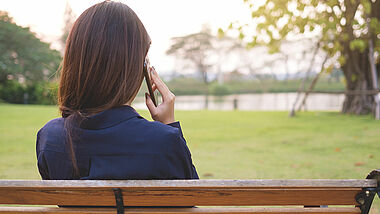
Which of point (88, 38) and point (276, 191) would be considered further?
point (88, 38)

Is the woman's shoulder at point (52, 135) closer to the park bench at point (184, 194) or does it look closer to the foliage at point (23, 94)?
the park bench at point (184, 194)

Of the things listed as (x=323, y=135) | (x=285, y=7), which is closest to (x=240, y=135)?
(x=323, y=135)

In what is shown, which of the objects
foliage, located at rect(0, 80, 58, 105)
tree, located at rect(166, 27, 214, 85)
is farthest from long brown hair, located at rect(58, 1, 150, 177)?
tree, located at rect(166, 27, 214, 85)

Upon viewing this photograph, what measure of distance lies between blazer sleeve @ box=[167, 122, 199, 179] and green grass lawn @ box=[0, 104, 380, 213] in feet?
8.85

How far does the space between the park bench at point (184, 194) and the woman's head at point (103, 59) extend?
319 millimetres

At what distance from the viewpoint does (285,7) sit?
756 cm

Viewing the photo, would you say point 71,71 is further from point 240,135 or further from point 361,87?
point 361,87

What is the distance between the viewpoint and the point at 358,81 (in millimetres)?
12414

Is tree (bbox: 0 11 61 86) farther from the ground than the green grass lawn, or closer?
farther from the ground

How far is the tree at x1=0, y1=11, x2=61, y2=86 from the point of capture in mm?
13953

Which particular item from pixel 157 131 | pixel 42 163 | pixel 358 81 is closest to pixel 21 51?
pixel 358 81

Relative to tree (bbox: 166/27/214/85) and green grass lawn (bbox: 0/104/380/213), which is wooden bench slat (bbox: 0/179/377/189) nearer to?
green grass lawn (bbox: 0/104/380/213)

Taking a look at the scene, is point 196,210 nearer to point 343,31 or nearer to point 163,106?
point 163,106

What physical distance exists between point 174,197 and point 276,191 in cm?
36
